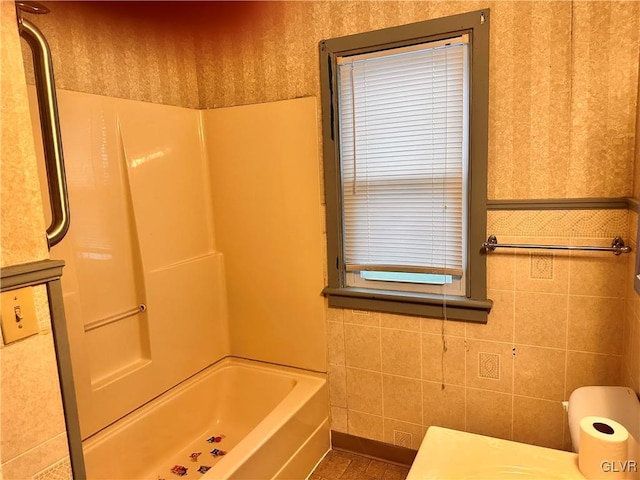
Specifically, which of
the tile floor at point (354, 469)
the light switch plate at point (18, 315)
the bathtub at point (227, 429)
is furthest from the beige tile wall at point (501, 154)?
the light switch plate at point (18, 315)

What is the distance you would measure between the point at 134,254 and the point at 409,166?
4.50 ft

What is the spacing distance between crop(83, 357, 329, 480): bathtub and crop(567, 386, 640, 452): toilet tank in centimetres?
114

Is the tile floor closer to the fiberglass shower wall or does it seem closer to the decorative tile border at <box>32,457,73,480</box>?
the fiberglass shower wall

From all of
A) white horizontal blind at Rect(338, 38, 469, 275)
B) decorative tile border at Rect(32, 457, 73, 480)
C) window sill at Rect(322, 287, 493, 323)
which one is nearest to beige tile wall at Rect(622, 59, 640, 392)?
window sill at Rect(322, 287, 493, 323)

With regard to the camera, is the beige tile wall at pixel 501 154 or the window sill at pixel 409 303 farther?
the window sill at pixel 409 303

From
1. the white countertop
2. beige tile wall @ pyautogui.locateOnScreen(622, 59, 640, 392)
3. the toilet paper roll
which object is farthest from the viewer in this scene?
beige tile wall @ pyautogui.locateOnScreen(622, 59, 640, 392)

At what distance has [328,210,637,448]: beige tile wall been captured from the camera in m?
1.77

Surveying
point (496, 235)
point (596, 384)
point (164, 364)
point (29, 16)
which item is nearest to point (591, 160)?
point (496, 235)

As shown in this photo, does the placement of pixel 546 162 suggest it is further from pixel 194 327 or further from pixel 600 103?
pixel 194 327

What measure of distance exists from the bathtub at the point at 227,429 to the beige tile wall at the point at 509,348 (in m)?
0.29

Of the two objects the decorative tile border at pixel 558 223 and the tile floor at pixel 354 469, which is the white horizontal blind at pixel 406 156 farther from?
the tile floor at pixel 354 469

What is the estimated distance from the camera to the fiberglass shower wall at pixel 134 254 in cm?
181

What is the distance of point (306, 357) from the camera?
2.37 metres

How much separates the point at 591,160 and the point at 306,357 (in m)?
→ 1.64
